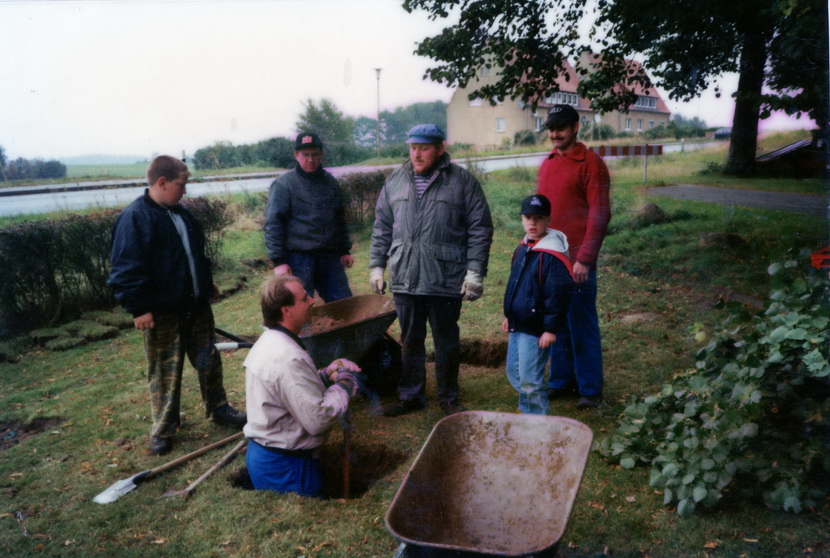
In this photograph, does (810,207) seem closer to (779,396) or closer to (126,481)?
(779,396)

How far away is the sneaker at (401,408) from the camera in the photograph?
4262 mm

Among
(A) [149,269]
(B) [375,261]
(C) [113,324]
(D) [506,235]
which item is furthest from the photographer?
(D) [506,235]

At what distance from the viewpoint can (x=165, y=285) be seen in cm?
384

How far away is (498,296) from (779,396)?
404 cm

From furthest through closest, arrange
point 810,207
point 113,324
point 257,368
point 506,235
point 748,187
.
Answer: point 506,235 < point 113,324 < point 748,187 < point 810,207 < point 257,368

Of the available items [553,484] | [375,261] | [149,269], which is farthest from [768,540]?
[149,269]

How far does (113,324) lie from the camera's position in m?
6.58

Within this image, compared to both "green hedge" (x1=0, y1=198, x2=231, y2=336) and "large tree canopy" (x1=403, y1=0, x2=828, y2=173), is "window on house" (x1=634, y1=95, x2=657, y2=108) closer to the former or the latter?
"large tree canopy" (x1=403, y1=0, x2=828, y2=173)

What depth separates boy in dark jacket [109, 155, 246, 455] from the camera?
3678 millimetres

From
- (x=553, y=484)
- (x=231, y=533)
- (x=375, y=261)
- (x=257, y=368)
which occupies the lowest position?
(x=231, y=533)

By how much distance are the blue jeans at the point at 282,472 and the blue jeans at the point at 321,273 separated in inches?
67.8

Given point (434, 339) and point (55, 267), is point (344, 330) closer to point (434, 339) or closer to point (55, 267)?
point (434, 339)

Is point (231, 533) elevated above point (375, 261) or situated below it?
below

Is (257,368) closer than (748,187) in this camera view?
Yes
